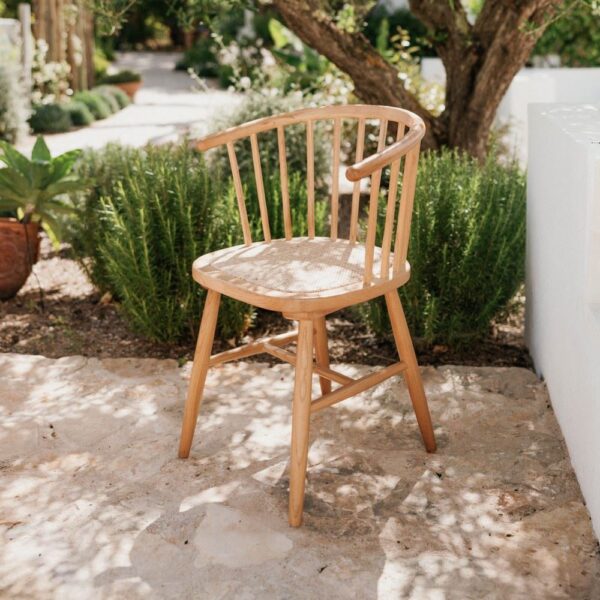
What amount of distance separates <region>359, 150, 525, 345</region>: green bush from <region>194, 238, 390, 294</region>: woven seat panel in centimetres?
60

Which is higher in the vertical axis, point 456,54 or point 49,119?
point 456,54

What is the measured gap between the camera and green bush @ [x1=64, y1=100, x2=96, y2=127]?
9664 mm

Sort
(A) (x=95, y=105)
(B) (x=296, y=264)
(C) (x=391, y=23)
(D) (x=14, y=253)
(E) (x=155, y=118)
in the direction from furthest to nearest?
1. (C) (x=391, y=23)
2. (A) (x=95, y=105)
3. (E) (x=155, y=118)
4. (D) (x=14, y=253)
5. (B) (x=296, y=264)

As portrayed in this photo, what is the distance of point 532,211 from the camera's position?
129 inches

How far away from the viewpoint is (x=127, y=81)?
1222 centimetres

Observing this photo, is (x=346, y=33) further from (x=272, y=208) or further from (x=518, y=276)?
(x=518, y=276)

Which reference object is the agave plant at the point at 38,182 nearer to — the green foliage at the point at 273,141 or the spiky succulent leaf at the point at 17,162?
the spiky succulent leaf at the point at 17,162

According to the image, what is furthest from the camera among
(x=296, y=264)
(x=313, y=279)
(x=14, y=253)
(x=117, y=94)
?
(x=117, y=94)

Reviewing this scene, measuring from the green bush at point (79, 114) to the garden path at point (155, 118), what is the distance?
113 mm

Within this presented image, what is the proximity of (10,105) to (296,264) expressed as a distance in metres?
6.56

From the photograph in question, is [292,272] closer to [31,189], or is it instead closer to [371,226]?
[371,226]

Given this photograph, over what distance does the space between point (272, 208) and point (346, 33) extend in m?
1.01

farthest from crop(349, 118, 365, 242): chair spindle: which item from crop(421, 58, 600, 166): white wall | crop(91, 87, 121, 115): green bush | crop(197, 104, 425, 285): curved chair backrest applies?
crop(91, 87, 121, 115): green bush

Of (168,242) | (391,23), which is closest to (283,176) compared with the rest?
(168,242)
